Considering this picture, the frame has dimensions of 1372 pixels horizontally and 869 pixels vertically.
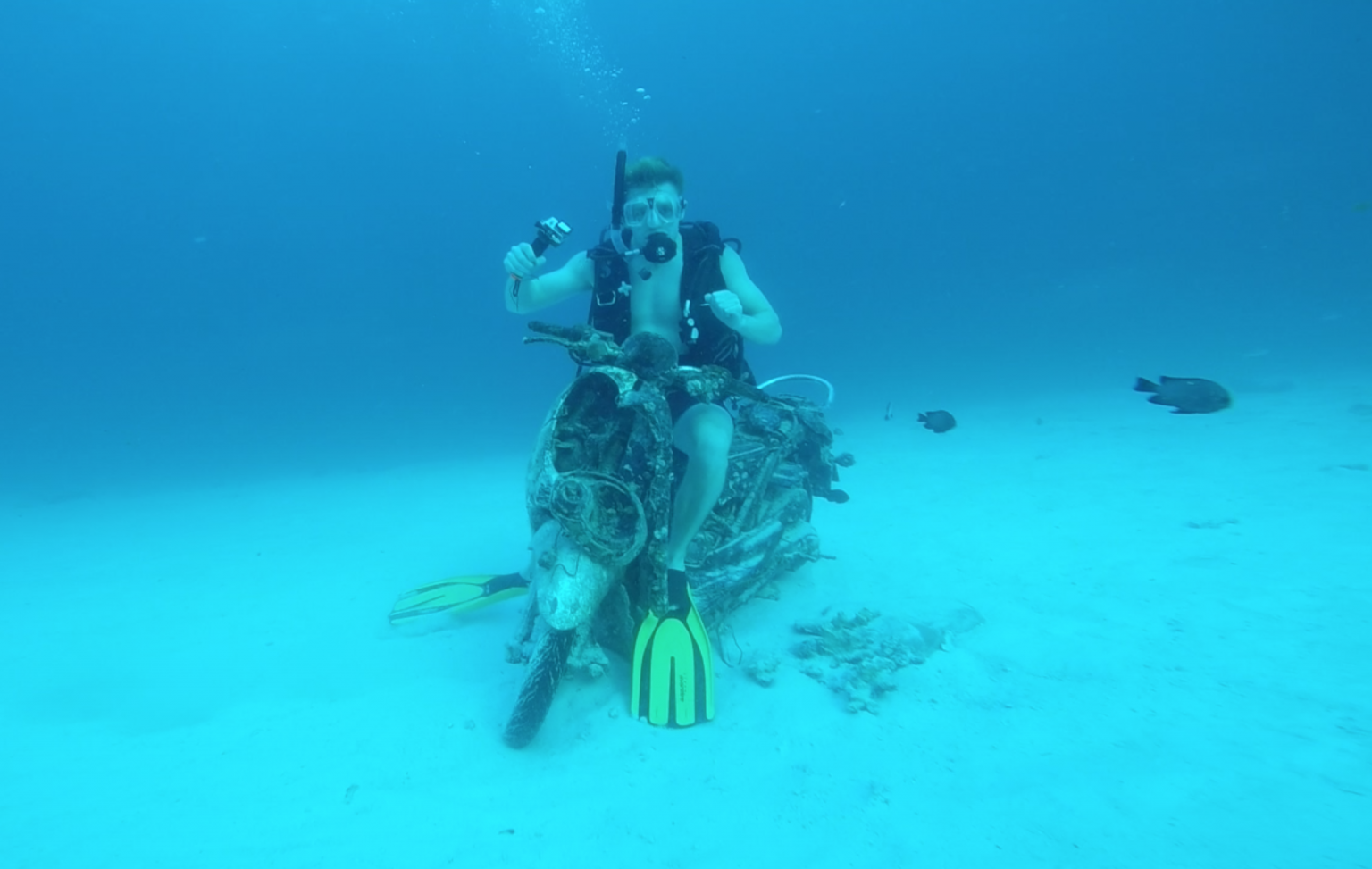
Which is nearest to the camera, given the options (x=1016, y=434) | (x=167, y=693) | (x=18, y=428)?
(x=167, y=693)

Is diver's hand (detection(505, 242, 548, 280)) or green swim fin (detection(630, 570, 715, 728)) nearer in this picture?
green swim fin (detection(630, 570, 715, 728))

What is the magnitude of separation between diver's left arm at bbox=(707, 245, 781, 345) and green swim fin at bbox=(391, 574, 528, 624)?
227 cm

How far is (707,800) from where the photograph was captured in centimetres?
265

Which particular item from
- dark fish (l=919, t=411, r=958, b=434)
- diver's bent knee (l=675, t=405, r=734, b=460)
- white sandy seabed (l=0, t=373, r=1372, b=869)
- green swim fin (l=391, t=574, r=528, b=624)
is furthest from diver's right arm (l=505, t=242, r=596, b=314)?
dark fish (l=919, t=411, r=958, b=434)

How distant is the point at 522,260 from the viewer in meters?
3.49

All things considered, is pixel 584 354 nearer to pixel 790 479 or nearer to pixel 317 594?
pixel 790 479

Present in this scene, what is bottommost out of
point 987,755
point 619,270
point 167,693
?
point 167,693

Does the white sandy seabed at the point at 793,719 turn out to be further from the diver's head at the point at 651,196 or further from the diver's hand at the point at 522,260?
the diver's head at the point at 651,196

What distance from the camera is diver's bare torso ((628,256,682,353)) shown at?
4.16 metres

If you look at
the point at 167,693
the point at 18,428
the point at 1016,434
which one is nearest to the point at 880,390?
the point at 1016,434

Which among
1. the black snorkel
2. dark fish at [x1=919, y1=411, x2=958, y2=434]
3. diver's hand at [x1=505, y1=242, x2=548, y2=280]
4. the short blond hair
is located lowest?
dark fish at [x1=919, y1=411, x2=958, y2=434]

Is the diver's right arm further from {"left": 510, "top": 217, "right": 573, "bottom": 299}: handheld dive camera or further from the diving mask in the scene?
the diving mask

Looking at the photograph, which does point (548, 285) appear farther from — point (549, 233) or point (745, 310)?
point (745, 310)

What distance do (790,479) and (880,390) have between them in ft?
49.0
